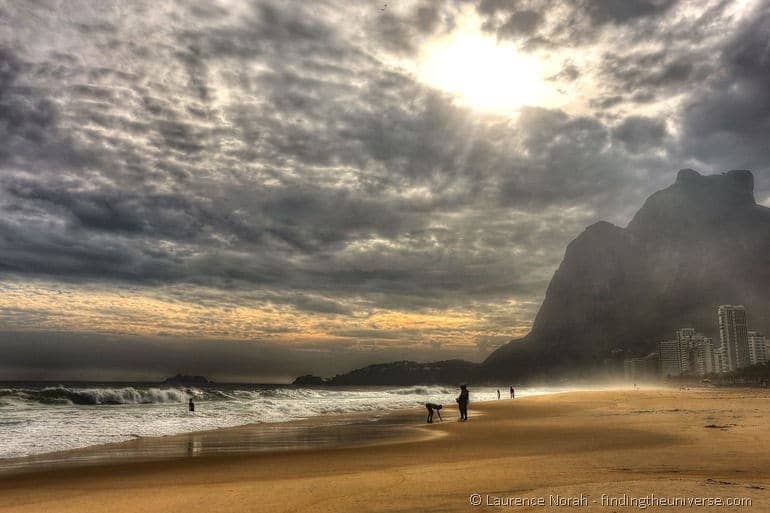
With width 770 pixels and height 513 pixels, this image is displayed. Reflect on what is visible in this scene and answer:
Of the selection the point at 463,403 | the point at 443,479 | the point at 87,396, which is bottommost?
the point at 87,396

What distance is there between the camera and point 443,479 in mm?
10742

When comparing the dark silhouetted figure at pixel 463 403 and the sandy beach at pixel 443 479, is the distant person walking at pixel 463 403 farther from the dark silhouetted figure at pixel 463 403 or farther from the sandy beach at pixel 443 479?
the sandy beach at pixel 443 479

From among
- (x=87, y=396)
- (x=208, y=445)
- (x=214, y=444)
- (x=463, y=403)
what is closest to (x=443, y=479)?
(x=208, y=445)

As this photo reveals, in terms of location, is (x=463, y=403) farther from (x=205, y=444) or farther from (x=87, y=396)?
(x=87, y=396)

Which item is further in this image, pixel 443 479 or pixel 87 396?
pixel 87 396

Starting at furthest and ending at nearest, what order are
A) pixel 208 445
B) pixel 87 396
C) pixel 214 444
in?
pixel 87 396 → pixel 214 444 → pixel 208 445

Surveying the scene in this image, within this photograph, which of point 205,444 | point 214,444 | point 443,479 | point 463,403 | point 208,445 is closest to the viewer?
point 443,479

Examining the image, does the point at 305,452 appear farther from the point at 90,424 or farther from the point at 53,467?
the point at 90,424

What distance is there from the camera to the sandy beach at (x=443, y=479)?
8.34m

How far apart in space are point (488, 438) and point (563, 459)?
7.67m

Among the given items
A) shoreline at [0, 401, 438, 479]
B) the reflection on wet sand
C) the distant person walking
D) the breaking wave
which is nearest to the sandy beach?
shoreline at [0, 401, 438, 479]

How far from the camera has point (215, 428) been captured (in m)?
29.4

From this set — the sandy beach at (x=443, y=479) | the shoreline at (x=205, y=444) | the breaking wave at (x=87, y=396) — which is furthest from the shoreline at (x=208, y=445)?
the breaking wave at (x=87, y=396)

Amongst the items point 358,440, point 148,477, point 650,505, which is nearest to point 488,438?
point 358,440
